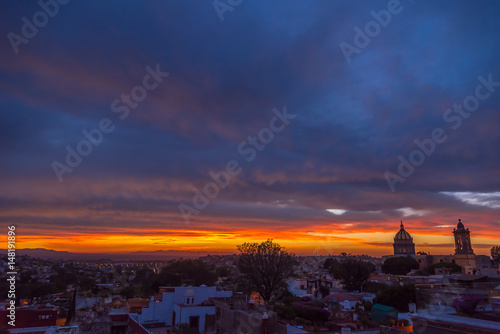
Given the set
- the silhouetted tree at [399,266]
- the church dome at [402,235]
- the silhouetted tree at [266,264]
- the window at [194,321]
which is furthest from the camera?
the church dome at [402,235]

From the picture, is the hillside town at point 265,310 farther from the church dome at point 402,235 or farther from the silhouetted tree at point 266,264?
the church dome at point 402,235

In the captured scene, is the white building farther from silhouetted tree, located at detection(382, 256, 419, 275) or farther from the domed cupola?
the domed cupola

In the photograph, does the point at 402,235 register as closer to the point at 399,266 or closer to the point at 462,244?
the point at 462,244

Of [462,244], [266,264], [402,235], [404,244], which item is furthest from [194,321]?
[402,235]

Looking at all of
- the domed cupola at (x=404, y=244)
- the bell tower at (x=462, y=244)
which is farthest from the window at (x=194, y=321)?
the domed cupola at (x=404, y=244)

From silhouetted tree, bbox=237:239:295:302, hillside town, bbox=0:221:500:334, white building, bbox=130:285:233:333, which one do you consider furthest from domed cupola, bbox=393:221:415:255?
white building, bbox=130:285:233:333

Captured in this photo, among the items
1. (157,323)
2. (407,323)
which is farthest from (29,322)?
(407,323)

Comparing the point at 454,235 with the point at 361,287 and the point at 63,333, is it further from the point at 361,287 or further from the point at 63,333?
the point at 63,333
